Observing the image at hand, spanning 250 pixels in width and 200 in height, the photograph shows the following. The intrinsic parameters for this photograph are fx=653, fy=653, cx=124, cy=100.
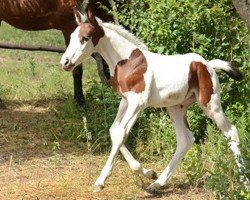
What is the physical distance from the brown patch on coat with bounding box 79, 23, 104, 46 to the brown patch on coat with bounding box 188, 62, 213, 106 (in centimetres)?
75

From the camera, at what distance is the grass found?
5012 mm

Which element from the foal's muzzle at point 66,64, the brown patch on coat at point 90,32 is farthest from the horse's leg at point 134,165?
the brown patch on coat at point 90,32

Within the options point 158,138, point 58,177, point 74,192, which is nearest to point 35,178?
point 58,177

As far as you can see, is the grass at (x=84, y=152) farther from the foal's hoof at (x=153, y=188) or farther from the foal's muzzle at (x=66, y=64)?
the foal's muzzle at (x=66, y=64)

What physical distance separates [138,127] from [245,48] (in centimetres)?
130

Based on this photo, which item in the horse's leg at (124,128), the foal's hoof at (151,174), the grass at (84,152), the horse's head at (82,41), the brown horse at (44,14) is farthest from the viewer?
the brown horse at (44,14)

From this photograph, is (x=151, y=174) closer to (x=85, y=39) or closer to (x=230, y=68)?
(x=230, y=68)

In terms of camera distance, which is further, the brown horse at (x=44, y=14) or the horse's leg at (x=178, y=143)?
the brown horse at (x=44, y=14)

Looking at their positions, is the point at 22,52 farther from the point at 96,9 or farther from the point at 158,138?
the point at 158,138

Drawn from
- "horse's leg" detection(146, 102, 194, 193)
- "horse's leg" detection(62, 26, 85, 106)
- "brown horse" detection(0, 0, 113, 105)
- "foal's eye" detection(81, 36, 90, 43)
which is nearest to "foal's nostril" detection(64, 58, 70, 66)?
"foal's eye" detection(81, 36, 90, 43)

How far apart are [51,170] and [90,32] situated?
1487mm

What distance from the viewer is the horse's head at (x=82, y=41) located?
4910 millimetres

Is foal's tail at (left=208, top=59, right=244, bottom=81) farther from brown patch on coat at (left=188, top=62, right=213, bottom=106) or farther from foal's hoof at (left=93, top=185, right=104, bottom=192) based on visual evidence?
foal's hoof at (left=93, top=185, right=104, bottom=192)

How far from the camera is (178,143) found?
5.09m
